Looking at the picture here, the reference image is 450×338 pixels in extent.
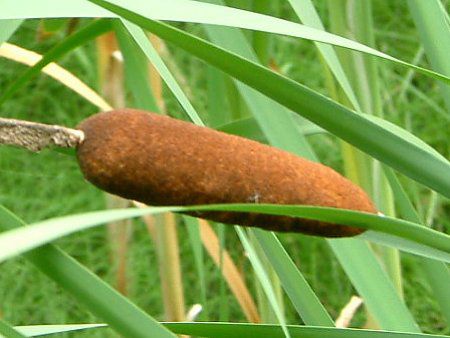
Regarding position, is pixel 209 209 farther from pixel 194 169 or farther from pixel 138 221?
pixel 138 221

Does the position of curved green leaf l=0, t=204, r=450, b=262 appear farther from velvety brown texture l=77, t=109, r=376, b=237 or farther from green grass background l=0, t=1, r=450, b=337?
green grass background l=0, t=1, r=450, b=337

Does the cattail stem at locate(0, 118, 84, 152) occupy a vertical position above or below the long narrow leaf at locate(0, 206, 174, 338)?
above

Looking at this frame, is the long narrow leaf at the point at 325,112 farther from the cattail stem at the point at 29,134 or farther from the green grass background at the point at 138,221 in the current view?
the green grass background at the point at 138,221

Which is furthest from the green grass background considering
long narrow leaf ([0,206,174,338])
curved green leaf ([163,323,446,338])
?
long narrow leaf ([0,206,174,338])

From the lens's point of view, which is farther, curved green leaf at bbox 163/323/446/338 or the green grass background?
the green grass background

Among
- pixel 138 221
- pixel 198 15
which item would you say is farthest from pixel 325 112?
pixel 138 221

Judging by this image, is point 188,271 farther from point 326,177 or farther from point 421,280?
point 326,177

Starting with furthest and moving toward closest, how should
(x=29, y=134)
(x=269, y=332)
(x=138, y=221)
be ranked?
(x=138, y=221) < (x=269, y=332) < (x=29, y=134)
